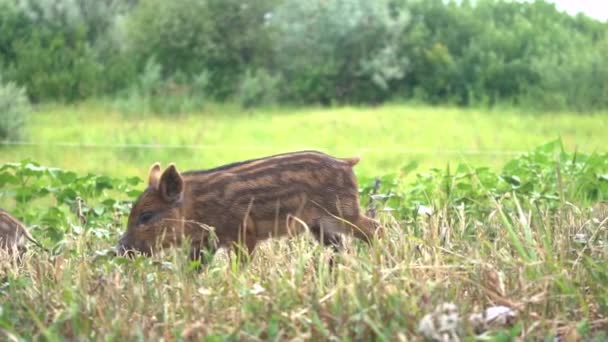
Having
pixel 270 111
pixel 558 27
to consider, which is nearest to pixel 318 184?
pixel 270 111

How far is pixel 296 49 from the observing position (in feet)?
75.8

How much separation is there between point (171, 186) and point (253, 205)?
0.43 meters

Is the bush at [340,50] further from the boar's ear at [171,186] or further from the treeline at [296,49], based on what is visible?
the boar's ear at [171,186]

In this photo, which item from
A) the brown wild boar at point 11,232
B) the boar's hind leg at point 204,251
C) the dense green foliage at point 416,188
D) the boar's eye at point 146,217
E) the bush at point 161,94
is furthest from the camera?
the bush at point 161,94

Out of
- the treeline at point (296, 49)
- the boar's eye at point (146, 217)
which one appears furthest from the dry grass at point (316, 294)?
the treeline at point (296, 49)

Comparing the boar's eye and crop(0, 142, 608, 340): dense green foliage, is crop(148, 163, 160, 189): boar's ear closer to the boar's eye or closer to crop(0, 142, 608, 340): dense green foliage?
the boar's eye

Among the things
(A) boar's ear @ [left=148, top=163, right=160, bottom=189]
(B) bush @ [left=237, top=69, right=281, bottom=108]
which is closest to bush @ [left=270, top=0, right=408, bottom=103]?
(B) bush @ [left=237, top=69, right=281, bottom=108]

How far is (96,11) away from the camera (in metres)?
22.5

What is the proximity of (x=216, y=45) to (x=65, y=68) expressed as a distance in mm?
3726

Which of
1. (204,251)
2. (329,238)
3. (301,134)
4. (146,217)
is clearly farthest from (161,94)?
(204,251)

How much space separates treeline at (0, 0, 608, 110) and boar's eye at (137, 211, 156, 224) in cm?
1462

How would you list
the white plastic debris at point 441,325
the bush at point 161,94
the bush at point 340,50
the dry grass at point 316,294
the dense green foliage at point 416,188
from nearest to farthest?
1. the white plastic debris at point 441,325
2. the dry grass at point 316,294
3. the dense green foliage at point 416,188
4. the bush at point 161,94
5. the bush at point 340,50

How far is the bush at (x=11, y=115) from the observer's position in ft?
49.3

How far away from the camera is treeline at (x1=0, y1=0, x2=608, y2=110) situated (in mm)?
20469
